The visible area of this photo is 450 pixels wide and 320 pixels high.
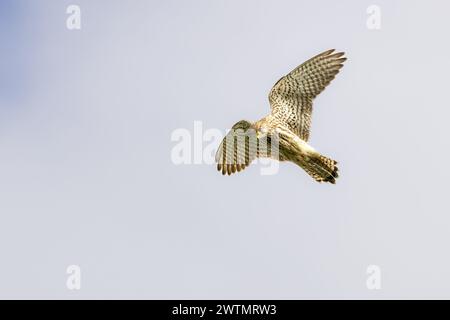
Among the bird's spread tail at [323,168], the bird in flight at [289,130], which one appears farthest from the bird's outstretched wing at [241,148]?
the bird's spread tail at [323,168]

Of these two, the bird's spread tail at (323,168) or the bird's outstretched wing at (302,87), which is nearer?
the bird's spread tail at (323,168)

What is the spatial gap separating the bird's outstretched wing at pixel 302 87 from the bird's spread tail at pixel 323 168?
180cm

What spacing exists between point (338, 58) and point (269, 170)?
11.3ft

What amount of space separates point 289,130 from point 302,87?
1.38m

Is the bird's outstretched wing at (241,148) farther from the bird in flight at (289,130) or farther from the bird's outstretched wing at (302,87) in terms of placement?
the bird's outstretched wing at (302,87)

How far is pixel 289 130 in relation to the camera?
54.5 ft

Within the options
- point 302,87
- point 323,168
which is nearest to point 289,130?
point 302,87

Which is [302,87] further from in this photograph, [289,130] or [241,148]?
[241,148]

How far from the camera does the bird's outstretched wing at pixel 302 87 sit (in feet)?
56.9

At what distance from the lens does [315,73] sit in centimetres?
1750
